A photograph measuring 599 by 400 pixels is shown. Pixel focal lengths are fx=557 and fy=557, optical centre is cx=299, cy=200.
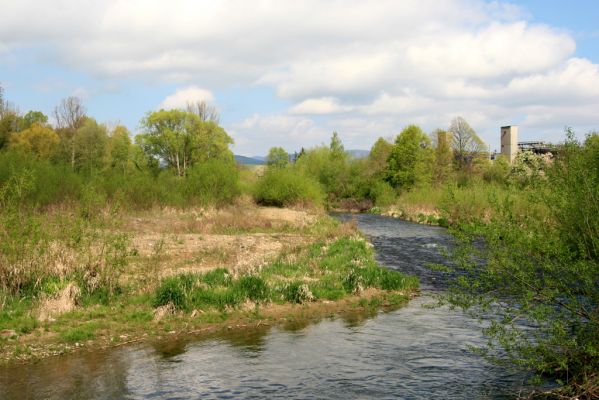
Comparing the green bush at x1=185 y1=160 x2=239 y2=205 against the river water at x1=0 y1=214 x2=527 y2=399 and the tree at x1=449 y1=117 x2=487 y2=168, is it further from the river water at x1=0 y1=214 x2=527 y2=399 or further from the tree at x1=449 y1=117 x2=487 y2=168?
the tree at x1=449 y1=117 x2=487 y2=168

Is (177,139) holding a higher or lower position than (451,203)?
higher

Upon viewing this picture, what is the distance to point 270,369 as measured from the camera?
1177cm

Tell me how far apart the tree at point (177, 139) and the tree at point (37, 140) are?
13.5m

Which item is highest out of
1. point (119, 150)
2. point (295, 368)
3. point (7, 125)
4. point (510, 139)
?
point (510, 139)

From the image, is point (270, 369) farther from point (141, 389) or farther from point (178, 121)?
point (178, 121)

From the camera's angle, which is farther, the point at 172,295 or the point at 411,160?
the point at 411,160

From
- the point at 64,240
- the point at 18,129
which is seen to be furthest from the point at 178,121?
the point at 64,240

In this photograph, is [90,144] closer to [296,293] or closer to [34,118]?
[34,118]

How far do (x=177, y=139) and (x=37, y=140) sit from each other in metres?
18.8

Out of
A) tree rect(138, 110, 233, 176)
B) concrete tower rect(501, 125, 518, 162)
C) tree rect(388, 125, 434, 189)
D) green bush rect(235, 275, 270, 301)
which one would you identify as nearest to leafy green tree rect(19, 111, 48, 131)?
tree rect(138, 110, 233, 176)

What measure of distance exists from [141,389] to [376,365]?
15.8ft

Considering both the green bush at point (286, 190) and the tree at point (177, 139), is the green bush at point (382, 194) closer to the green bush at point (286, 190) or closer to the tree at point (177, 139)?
the green bush at point (286, 190)

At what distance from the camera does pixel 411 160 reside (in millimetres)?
73625

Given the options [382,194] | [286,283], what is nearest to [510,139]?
[382,194]
